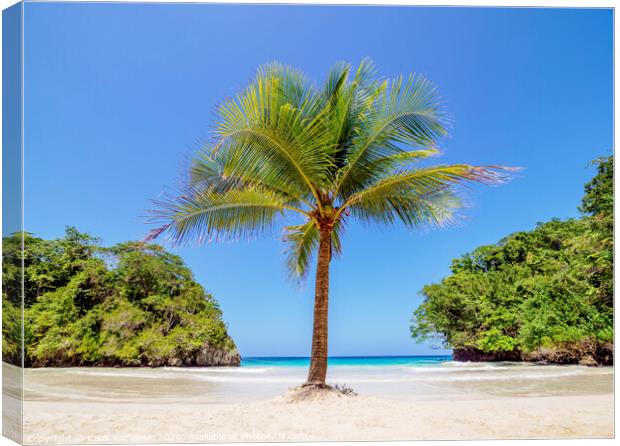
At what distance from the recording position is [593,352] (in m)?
10.8

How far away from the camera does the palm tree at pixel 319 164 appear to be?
518 centimetres

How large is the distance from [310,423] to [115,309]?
9070 mm

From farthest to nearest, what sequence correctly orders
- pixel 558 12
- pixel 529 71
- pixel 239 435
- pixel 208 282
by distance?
1. pixel 208 282
2. pixel 529 71
3. pixel 558 12
4. pixel 239 435

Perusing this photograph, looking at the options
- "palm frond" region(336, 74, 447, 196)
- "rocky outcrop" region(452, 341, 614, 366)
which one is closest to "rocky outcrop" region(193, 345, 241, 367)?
"rocky outcrop" region(452, 341, 614, 366)

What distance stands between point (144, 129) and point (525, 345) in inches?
376

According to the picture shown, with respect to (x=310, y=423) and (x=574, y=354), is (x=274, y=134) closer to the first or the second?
(x=310, y=423)

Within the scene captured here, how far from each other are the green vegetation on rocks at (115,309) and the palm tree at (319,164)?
696 centimetres

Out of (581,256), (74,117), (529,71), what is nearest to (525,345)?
(581,256)

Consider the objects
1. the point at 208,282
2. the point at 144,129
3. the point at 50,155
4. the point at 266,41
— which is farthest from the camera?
the point at 208,282

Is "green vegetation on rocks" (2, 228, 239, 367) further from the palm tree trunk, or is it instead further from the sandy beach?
the palm tree trunk

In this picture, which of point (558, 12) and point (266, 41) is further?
point (266, 41)

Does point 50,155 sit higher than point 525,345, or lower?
higher

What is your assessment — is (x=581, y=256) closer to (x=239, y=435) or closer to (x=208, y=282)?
(x=239, y=435)

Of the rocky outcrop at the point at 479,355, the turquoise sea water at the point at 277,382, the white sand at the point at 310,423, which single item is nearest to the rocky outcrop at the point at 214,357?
the turquoise sea water at the point at 277,382
